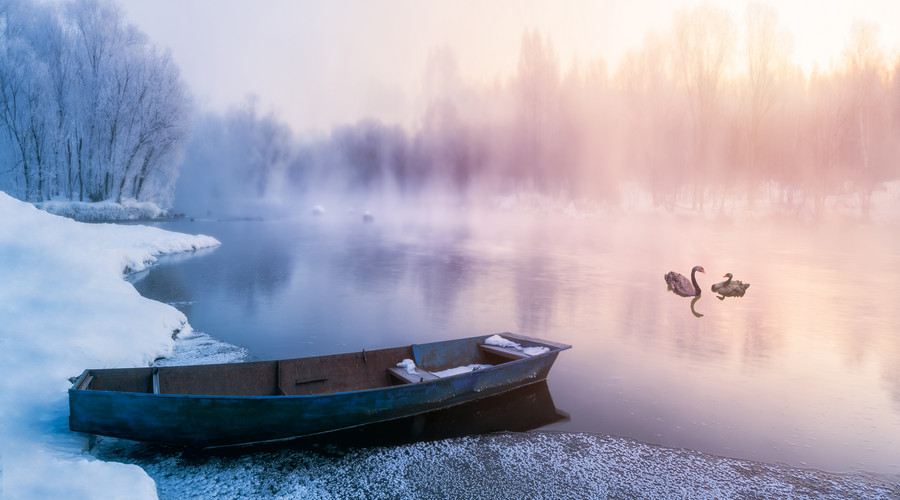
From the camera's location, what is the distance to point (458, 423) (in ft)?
29.2

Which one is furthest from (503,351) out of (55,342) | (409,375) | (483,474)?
(55,342)

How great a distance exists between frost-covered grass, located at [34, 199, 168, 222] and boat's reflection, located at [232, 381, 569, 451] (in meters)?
37.4

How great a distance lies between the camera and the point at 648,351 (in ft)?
42.3

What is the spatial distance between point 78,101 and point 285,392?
42.9 m

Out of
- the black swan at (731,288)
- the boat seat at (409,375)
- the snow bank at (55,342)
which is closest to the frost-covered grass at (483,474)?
the snow bank at (55,342)

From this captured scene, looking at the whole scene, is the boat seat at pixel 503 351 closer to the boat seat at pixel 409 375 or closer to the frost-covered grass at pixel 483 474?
the boat seat at pixel 409 375

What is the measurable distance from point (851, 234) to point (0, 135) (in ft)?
234

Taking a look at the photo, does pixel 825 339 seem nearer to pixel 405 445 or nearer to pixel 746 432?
pixel 746 432

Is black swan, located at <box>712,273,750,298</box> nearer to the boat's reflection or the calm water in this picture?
the calm water

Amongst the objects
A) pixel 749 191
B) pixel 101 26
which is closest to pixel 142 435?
pixel 101 26

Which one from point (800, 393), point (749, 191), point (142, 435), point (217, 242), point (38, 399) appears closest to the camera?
point (142, 435)

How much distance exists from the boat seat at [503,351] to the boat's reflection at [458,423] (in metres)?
0.69

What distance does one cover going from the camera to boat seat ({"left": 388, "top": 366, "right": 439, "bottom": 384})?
9095mm

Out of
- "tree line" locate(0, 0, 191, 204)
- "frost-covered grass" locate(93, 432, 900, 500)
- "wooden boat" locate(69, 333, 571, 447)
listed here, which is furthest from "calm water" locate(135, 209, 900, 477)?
"tree line" locate(0, 0, 191, 204)
